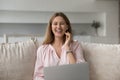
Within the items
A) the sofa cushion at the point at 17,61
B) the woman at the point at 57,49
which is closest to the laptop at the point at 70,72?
the woman at the point at 57,49

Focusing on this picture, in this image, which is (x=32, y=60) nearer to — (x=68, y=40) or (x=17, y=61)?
(x=17, y=61)

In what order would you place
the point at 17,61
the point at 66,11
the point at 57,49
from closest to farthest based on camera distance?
1. the point at 17,61
2. the point at 57,49
3. the point at 66,11

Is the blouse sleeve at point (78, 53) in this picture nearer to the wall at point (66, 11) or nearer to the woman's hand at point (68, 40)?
the woman's hand at point (68, 40)

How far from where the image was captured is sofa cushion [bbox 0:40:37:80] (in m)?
1.71

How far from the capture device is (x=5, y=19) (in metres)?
4.73

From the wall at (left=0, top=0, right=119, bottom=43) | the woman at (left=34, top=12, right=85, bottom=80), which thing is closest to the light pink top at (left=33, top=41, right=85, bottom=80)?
the woman at (left=34, top=12, right=85, bottom=80)

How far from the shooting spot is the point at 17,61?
175 centimetres

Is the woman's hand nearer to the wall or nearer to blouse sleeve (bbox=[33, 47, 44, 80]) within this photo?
blouse sleeve (bbox=[33, 47, 44, 80])

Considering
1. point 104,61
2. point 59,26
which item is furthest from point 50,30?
point 104,61

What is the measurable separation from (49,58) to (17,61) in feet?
0.82

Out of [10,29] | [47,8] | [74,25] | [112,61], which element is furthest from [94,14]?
[112,61]

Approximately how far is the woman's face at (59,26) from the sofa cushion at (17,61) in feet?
0.74

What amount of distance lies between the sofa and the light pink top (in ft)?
0.20

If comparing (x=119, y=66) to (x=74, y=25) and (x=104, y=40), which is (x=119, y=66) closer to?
(x=104, y=40)
